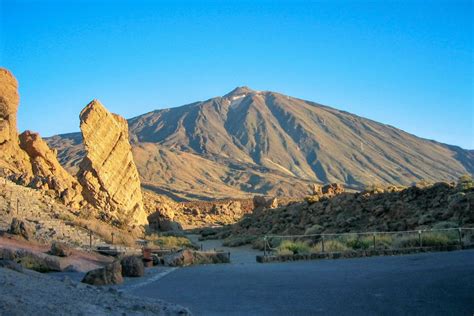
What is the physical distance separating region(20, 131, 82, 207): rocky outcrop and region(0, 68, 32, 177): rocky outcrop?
0.61 meters

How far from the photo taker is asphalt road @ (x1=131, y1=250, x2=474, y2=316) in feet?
26.3

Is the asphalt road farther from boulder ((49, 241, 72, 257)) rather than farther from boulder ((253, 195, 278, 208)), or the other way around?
boulder ((253, 195, 278, 208))

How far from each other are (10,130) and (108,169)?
6686 millimetres

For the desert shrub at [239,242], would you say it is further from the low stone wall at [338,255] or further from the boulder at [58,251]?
the boulder at [58,251]

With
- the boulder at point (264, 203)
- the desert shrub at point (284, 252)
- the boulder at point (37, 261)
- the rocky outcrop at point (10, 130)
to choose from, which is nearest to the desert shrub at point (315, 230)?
the desert shrub at point (284, 252)

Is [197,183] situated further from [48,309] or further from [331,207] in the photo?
[48,309]

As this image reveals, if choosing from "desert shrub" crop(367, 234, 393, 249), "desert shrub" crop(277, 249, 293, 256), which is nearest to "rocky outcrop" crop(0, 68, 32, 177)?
"desert shrub" crop(277, 249, 293, 256)

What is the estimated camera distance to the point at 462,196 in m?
26.0

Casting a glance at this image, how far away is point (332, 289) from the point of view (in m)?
9.95

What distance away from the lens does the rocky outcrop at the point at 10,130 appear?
34594 mm

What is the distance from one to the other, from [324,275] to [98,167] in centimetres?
2641

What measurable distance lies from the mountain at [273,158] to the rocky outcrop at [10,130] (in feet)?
197

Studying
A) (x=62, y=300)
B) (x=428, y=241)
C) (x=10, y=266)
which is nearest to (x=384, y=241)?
(x=428, y=241)

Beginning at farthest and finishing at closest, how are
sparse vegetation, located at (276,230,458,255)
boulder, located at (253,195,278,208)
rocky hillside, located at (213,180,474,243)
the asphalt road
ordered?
boulder, located at (253,195,278,208), rocky hillside, located at (213,180,474,243), sparse vegetation, located at (276,230,458,255), the asphalt road
